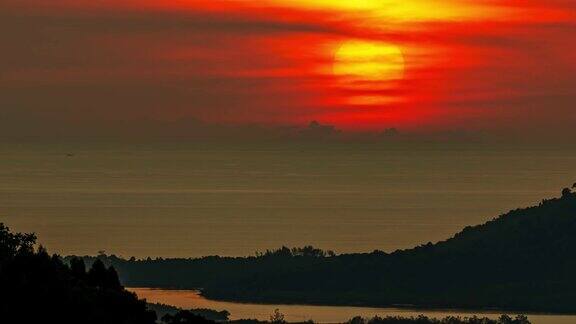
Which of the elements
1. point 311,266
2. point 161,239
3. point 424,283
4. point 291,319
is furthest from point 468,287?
point 161,239

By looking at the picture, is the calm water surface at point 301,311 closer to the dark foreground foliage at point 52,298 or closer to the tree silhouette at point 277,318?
the tree silhouette at point 277,318

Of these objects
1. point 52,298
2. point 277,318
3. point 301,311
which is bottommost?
point 52,298

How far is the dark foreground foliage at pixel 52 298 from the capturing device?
142 feet

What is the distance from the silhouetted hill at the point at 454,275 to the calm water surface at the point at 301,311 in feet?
5.82

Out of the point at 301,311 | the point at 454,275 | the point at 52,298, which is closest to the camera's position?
the point at 52,298

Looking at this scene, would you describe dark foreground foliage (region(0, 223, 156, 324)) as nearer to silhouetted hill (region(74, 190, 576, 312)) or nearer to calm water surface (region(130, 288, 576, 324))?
calm water surface (region(130, 288, 576, 324))

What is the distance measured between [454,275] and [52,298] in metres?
52.3

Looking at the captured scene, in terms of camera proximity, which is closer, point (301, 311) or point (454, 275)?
point (301, 311)

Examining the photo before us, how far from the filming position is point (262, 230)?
163125mm

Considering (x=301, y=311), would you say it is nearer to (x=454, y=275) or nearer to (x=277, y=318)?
(x=277, y=318)

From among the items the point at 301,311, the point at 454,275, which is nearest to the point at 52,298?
the point at 301,311

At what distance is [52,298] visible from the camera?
1729 inches

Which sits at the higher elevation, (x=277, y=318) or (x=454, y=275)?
(x=454, y=275)

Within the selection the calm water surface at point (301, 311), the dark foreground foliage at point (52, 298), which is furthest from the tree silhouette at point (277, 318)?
the dark foreground foliage at point (52, 298)
